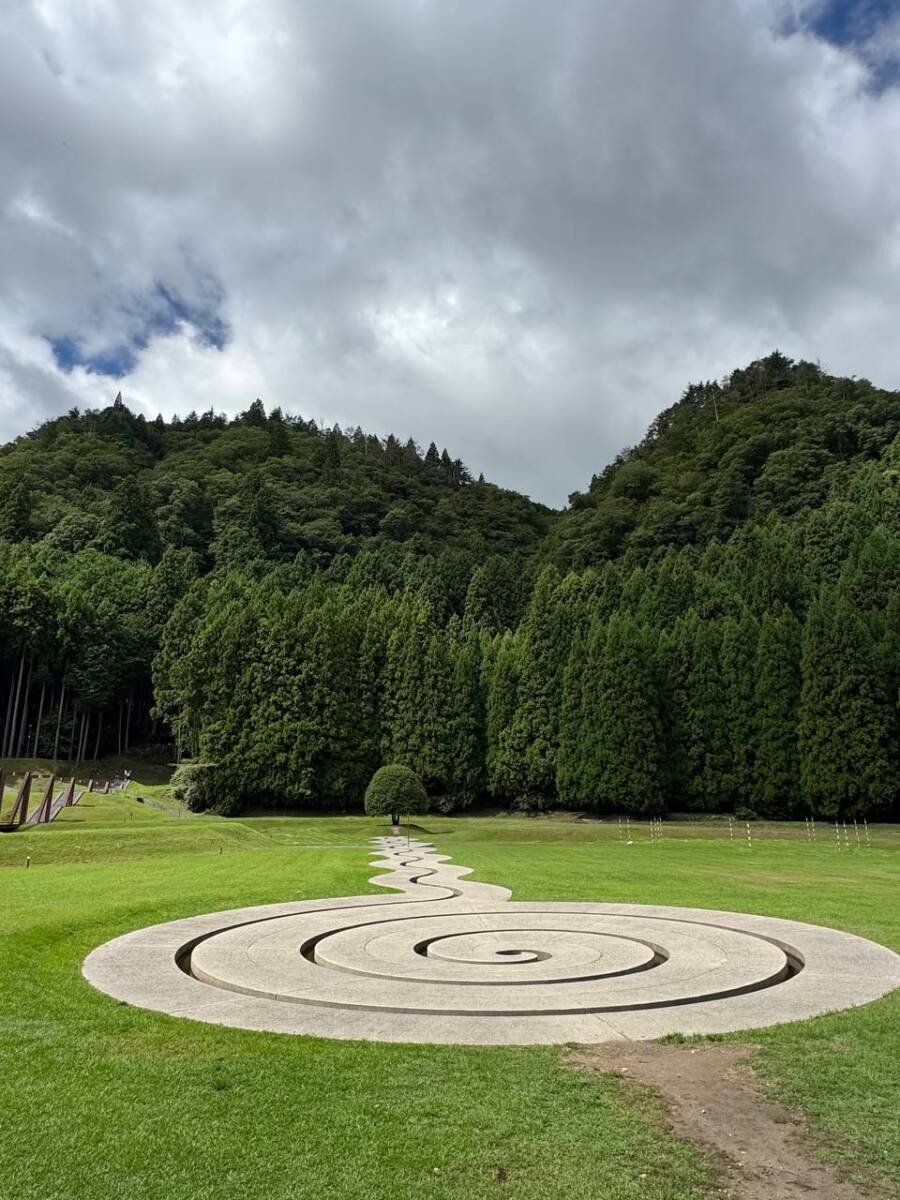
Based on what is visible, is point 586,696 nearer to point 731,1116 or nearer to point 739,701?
point 739,701

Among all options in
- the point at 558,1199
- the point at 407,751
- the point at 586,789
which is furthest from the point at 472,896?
the point at 407,751

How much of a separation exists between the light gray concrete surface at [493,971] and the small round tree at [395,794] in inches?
978

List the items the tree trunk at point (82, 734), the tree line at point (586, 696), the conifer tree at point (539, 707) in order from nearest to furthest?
the tree line at point (586, 696)
the conifer tree at point (539, 707)
the tree trunk at point (82, 734)

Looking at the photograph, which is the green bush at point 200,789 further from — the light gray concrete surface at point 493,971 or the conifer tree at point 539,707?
the light gray concrete surface at point 493,971

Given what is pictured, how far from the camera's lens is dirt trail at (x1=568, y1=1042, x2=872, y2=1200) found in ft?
14.0

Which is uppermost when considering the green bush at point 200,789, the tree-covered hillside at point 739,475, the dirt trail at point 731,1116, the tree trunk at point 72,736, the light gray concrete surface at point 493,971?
the tree-covered hillside at point 739,475

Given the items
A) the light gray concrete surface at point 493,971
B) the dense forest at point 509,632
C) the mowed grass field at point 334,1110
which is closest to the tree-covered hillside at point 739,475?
the dense forest at point 509,632

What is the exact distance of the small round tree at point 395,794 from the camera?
3850cm

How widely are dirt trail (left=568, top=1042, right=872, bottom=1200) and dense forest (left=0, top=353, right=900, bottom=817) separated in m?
44.1

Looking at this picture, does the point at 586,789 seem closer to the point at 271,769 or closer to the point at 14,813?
the point at 271,769

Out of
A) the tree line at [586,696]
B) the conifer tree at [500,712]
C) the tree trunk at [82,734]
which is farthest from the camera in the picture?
the tree trunk at [82,734]

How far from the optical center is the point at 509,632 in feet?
221

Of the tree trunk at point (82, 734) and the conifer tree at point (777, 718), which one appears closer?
the conifer tree at point (777, 718)

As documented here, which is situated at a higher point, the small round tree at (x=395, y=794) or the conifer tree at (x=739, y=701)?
the conifer tree at (x=739, y=701)
